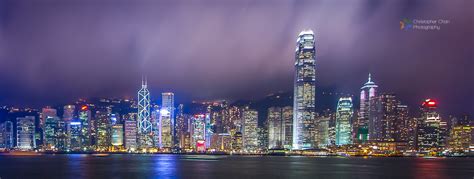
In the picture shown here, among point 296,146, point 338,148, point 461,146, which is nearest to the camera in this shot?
point 461,146

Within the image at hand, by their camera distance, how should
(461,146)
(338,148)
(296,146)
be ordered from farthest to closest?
(296,146) → (338,148) → (461,146)

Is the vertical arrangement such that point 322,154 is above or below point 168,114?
below

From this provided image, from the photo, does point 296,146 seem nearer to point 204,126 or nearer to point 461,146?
point 204,126

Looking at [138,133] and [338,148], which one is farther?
[138,133]

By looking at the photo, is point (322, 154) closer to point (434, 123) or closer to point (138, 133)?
point (434, 123)

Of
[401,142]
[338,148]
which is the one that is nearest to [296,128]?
[338,148]

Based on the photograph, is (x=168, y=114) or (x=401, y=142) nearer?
(x=401, y=142)

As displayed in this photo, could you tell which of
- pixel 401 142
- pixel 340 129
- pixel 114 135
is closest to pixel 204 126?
pixel 114 135

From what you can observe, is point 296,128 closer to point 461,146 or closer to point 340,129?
point 340,129
